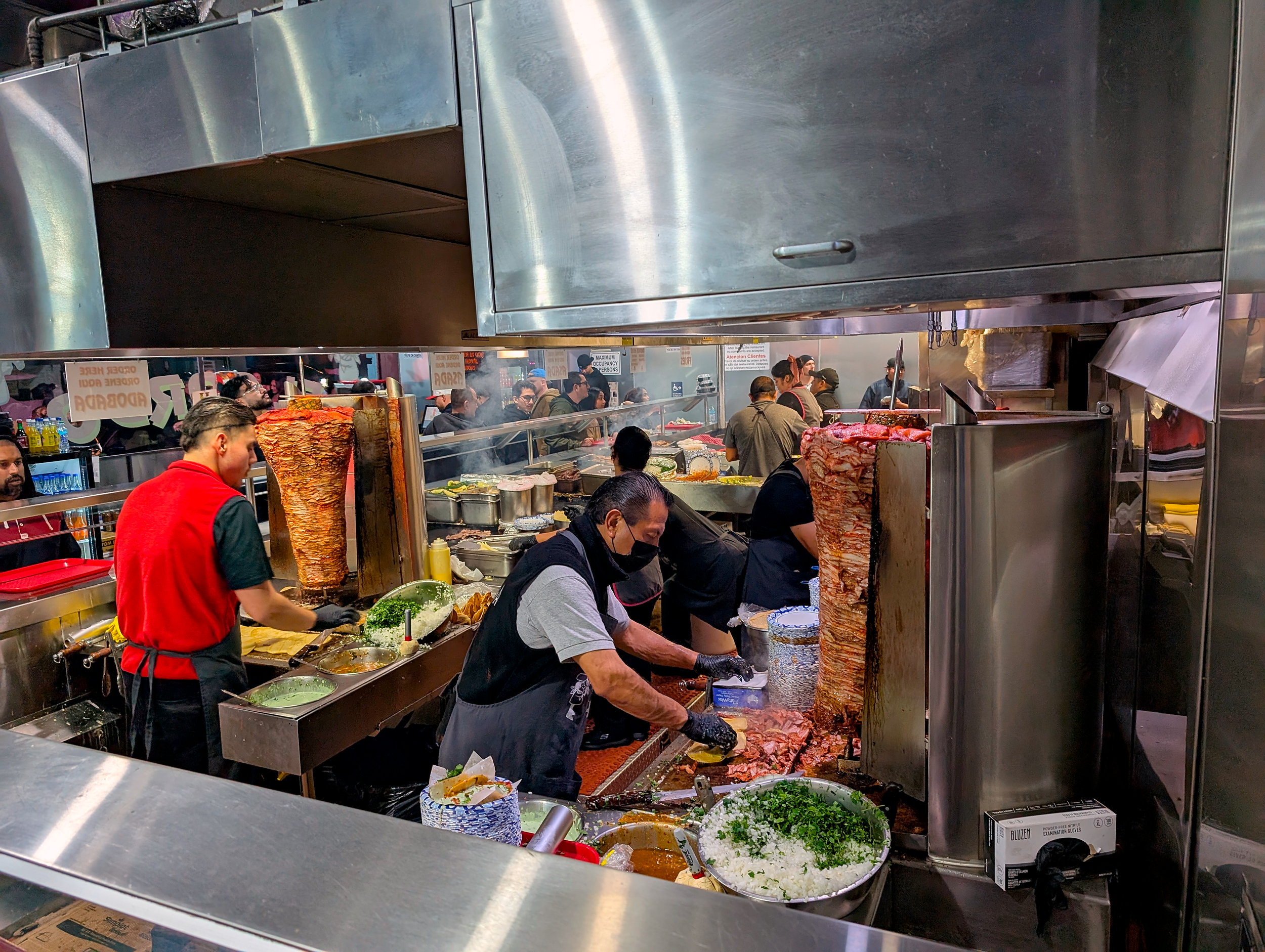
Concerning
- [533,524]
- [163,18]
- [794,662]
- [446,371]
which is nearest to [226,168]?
[163,18]

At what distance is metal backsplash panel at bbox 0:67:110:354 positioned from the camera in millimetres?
1602

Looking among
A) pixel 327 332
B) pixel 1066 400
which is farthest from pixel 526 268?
pixel 1066 400

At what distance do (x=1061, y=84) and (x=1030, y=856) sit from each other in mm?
1493

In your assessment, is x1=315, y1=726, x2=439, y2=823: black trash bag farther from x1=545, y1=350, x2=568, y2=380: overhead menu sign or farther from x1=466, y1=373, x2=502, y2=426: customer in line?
x1=466, y1=373, x2=502, y2=426: customer in line

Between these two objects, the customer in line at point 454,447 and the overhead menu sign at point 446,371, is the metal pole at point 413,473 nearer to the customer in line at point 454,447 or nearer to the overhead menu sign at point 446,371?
the overhead menu sign at point 446,371

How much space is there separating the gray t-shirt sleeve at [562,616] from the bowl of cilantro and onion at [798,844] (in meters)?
0.90

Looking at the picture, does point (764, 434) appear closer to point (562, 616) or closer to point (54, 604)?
point (562, 616)

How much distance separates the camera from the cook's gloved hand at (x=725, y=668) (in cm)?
331

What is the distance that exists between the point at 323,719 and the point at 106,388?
2061 millimetres

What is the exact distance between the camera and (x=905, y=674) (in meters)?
2.09

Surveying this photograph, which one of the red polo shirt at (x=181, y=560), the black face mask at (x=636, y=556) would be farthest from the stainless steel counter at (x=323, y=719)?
the black face mask at (x=636, y=556)

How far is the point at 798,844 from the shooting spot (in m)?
1.94

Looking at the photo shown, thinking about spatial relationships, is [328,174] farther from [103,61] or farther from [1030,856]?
[1030,856]

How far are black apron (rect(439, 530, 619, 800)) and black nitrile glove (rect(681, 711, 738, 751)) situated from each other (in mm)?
515
